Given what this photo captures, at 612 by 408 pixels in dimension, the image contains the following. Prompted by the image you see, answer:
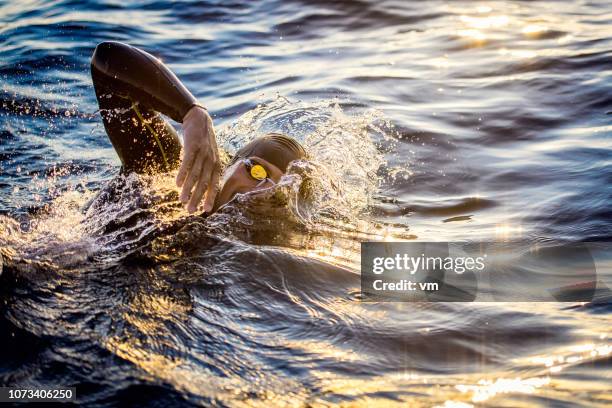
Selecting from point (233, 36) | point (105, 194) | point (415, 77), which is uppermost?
point (233, 36)

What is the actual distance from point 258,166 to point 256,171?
1.5 inches

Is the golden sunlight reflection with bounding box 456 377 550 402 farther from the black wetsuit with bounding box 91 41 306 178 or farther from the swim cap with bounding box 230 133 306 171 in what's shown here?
the swim cap with bounding box 230 133 306 171

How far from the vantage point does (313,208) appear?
488 centimetres

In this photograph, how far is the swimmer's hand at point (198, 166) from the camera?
3.43 metres

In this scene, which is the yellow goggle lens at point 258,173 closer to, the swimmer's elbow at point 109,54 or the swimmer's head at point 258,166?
the swimmer's head at point 258,166

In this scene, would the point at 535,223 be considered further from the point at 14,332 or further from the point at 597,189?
the point at 14,332

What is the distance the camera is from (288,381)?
258cm

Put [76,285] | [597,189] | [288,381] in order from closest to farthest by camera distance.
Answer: [288,381] → [76,285] → [597,189]

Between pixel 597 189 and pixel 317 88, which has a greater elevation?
pixel 317 88

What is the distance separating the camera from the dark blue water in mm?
2646

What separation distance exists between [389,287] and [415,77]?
504 cm

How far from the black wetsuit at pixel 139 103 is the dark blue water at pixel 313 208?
18 centimetres

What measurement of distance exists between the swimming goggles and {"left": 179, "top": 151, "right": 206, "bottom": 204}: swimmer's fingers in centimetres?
99

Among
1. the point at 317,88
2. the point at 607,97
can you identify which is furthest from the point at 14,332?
the point at 607,97
